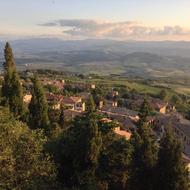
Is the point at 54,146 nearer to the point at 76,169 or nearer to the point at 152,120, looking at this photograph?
the point at 76,169

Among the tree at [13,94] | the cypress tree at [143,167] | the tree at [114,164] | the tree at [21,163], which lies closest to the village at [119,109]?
the tree at [13,94]

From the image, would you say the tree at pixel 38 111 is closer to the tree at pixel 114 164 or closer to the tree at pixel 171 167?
the tree at pixel 114 164

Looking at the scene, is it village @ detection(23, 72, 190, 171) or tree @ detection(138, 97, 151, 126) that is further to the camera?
village @ detection(23, 72, 190, 171)

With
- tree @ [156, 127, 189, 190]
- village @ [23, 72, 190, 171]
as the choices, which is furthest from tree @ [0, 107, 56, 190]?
village @ [23, 72, 190, 171]

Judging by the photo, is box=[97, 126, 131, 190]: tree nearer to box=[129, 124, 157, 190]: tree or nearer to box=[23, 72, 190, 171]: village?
box=[129, 124, 157, 190]: tree

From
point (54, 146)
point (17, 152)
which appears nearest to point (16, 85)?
point (54, 146)

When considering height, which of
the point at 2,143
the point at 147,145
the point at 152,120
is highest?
the point at 2,143

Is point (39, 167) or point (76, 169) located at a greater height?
point (39, 167)
